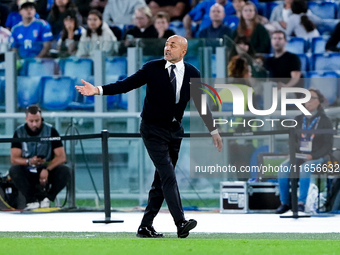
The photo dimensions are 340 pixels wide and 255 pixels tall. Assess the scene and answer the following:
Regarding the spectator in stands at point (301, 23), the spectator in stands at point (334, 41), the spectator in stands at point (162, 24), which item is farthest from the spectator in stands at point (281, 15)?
the spectator in stands at point (162, 24)

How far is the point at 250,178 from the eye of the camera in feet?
33.6

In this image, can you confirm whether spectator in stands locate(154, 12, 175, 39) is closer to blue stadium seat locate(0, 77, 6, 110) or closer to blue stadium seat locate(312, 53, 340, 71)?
blue stadium seat locate(312, 53, 340, 71)

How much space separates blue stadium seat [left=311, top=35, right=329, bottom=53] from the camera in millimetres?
13852

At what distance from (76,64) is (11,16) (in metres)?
4.17

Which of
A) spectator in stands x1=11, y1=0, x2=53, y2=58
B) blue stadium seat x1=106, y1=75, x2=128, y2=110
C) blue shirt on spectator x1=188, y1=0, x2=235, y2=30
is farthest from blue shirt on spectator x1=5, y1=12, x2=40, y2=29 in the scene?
blue stadium seat x1=106, y1=75, x2=128, y2=110

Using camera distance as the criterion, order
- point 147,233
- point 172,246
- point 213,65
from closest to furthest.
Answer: point 172,246
point 147,233
point 213,65

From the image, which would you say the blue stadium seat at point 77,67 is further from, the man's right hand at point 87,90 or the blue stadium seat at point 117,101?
the man's right hand at point 87,90

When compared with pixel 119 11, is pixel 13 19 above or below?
below

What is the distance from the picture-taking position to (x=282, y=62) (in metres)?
12.7

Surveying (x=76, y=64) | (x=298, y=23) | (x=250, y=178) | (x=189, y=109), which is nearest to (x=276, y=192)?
(x=250, y=178)

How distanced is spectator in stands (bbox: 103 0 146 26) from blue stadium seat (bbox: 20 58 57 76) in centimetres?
340

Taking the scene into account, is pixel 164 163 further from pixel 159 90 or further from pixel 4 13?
pixel 4 13

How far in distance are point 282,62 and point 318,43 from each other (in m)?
1.57

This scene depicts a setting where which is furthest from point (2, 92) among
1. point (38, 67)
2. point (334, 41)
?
point (334, 41)
